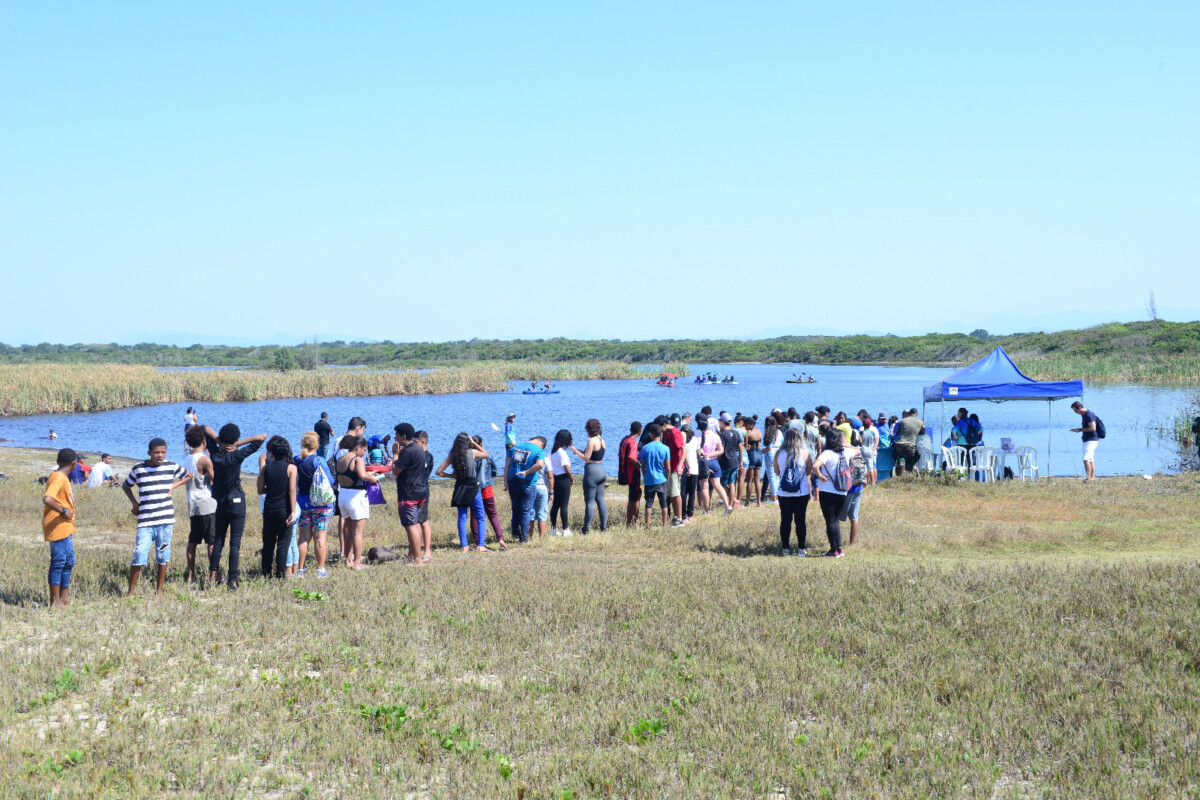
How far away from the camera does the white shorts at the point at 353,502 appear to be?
10.2 metres

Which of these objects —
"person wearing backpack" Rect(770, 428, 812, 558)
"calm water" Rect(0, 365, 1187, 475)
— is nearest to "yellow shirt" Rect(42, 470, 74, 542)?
"person wearing backpack" Rect(770, 428, 812, 558)

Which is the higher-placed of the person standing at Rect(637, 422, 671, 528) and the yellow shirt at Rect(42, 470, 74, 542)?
the yellow shirt at Rect(42, 470, 74, 542)

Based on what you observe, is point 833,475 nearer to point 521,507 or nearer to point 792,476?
point 792,476

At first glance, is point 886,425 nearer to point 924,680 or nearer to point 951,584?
point 951,584

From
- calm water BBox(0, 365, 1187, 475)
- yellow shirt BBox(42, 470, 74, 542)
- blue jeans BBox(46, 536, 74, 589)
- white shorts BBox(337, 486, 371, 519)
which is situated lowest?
calm water BBox(0, 365, 1187, 475)

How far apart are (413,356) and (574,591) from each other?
14788cm

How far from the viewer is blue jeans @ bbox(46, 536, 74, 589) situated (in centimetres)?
855

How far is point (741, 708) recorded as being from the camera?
19.5 feet

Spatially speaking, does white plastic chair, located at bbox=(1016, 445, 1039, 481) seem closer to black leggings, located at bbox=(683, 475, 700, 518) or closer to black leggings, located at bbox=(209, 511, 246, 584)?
black leggings, located at bbox=(683, 475, 700, 518)

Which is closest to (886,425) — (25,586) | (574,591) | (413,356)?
(574,591)

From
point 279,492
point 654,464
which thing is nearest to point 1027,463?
point 654,464

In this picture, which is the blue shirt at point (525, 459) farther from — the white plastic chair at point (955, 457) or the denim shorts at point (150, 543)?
the white plastic chair at point (955, 457)

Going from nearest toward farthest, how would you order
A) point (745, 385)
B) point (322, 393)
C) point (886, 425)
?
1. point (886, 425)
2. point (322, 393)
3. point (745, 385)

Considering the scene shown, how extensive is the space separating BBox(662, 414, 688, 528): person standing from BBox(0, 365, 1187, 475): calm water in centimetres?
1464
